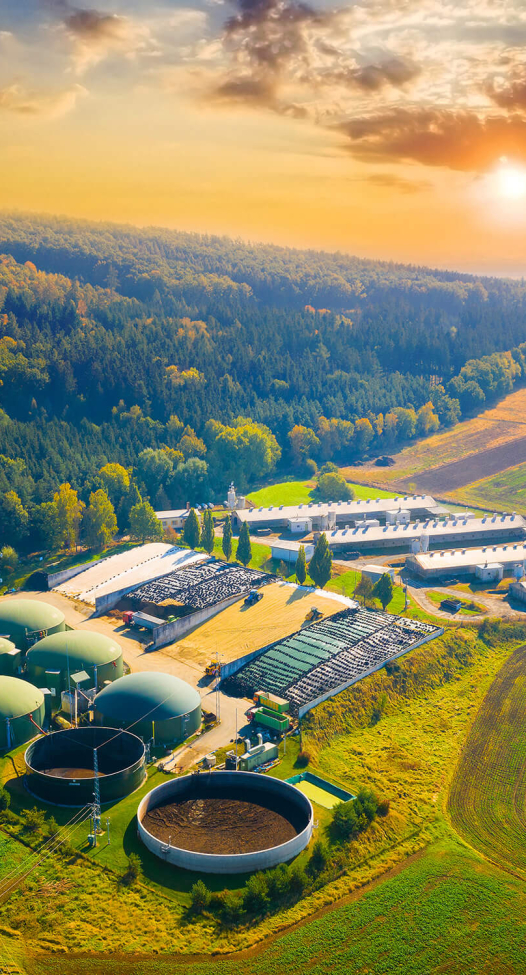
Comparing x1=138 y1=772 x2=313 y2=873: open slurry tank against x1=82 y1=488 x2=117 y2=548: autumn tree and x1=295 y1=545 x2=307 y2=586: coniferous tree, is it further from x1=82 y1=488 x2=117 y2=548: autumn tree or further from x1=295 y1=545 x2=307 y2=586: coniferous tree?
x1=82 y1=488 x2=117 y2=548: autumn tree

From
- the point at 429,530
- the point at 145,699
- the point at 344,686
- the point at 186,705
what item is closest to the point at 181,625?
the point at 145,699

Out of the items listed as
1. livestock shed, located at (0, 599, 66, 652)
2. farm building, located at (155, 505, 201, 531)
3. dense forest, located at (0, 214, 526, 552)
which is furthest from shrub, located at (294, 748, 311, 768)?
dense forest, located at (0, 214, 526, 552)

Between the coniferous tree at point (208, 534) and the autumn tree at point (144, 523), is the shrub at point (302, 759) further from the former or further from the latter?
the autumn tree at point (144, 523)

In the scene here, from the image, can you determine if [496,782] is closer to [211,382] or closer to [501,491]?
[501,491]

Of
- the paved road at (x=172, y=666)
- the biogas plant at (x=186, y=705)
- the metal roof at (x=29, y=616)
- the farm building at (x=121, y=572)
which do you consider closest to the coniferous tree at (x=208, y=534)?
the farm building at (x=121, y=572)

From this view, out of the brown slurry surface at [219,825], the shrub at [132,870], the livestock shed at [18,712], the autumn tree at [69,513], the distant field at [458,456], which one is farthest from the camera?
the distant field at [458,456]
